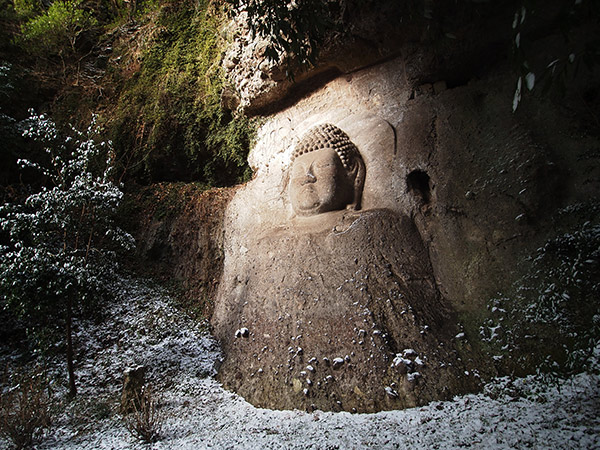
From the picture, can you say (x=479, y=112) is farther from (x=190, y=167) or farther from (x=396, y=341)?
(x=190, y=167)

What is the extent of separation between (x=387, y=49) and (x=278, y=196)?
223 cm

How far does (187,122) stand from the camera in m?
5.70

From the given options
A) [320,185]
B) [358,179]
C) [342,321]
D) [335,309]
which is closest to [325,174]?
[320,185]

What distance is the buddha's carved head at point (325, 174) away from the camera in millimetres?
3775

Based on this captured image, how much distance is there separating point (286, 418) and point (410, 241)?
76.6 inches

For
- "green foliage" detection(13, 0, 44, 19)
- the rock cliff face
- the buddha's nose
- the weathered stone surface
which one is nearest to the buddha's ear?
the rock cliff face

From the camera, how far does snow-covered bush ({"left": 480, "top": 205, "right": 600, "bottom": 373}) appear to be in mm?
2316

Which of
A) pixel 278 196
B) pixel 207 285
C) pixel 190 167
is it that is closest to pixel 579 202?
pixel 278 196

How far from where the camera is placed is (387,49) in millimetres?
4105

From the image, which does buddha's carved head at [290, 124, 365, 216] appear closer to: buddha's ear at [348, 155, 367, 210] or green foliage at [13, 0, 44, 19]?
buddha's ear at [348, 155, 367, 210]

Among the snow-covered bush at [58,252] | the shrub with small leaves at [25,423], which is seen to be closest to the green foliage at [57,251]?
the snow-covered bush at [58,252]

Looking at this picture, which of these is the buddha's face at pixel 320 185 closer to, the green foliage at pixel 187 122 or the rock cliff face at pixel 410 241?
the rock cliff face at pixel 410 241

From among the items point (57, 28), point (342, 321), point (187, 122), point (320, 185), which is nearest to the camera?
point (342, 321)

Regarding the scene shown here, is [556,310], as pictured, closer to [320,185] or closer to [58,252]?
[320,185]
